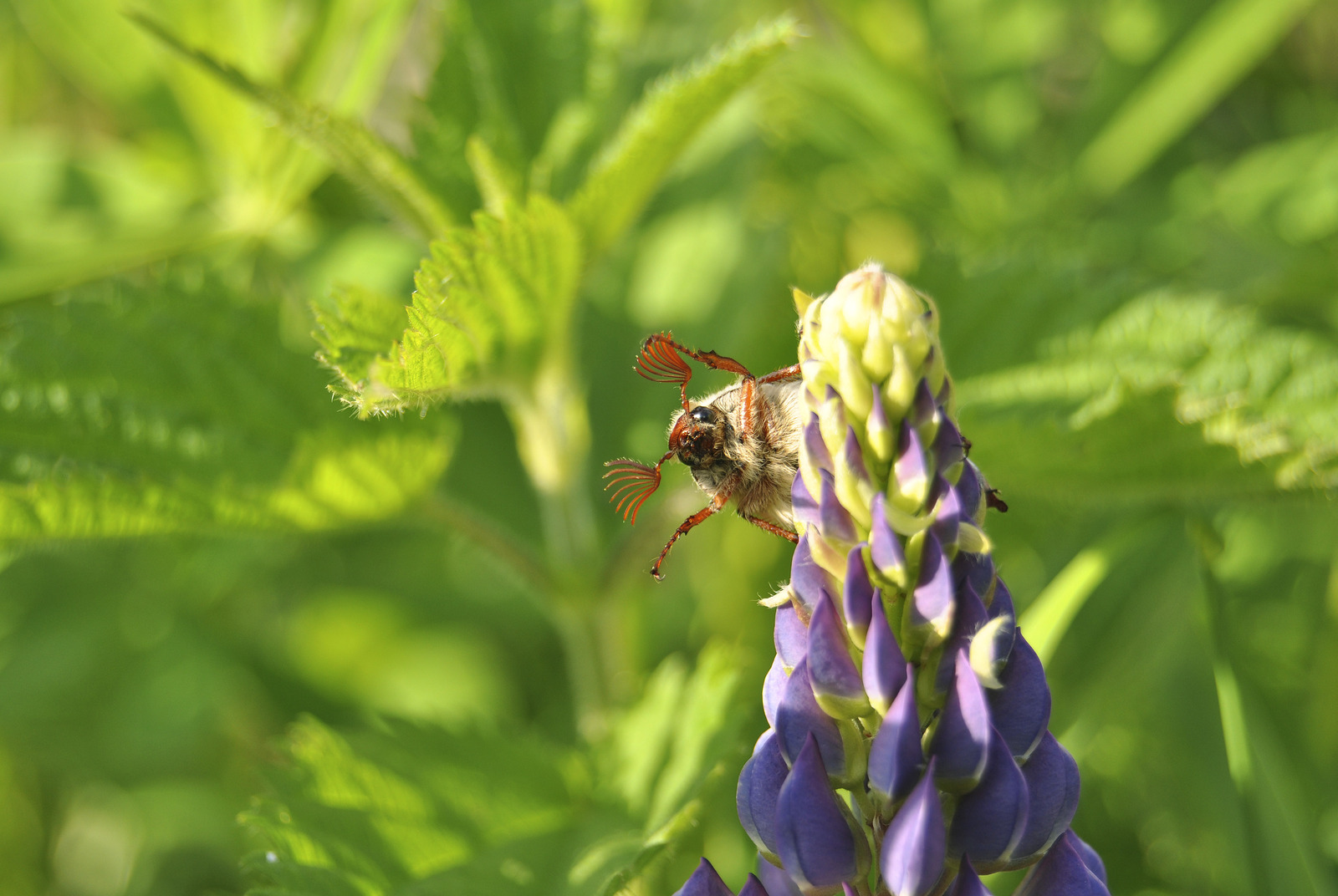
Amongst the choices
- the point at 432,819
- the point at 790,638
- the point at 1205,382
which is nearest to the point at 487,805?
the point at 432,819

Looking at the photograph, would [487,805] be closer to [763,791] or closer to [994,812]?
[763,791]

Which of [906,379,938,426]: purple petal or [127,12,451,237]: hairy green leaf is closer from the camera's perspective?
[906,379,938,426]: purple petal

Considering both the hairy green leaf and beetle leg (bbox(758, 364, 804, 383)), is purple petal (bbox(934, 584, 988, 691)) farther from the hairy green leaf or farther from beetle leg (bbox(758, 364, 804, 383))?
the hairy green leaf

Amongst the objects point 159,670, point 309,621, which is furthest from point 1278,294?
point 159,670

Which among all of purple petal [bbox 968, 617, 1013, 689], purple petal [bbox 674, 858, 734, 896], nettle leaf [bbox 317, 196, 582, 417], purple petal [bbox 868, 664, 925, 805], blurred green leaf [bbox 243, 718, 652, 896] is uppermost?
nettle leaf [bbox 317, 196, 582, 417]

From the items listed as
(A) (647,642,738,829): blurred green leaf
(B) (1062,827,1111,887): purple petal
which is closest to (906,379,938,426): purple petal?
(B) (1062,827,1111,887): purple petal

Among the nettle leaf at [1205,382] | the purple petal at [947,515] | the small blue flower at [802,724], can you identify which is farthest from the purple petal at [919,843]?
the nettle leaf at [1205,382]

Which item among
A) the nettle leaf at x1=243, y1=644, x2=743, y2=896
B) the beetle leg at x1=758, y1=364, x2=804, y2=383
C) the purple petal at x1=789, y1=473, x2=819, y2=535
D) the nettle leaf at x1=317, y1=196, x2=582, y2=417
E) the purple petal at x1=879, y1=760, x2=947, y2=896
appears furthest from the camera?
the beetle leg at x1=758, y1=364, x2=804, y2=383
